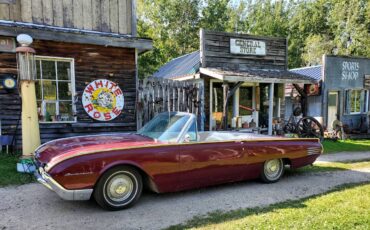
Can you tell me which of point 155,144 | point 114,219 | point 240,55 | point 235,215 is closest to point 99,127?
point 155,144

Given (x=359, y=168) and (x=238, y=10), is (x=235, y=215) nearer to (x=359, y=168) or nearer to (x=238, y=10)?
(x=359, y=168)

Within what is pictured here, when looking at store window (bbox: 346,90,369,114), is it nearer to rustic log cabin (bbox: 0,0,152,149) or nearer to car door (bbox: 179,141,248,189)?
rustic log cabin (bbox: 0,0,152,149)

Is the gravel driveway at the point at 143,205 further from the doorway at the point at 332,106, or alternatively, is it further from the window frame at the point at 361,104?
the window frame at the point at 361,104

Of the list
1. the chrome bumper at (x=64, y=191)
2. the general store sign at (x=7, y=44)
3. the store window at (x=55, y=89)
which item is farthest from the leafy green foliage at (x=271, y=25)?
the chrome bumper at (x=64, y=191)

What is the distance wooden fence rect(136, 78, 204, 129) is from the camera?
27.0 ft

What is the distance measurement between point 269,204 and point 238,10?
104ft

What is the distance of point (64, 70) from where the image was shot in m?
7.37

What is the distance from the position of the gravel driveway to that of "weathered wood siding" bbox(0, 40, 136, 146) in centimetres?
273

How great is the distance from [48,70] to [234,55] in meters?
6.73

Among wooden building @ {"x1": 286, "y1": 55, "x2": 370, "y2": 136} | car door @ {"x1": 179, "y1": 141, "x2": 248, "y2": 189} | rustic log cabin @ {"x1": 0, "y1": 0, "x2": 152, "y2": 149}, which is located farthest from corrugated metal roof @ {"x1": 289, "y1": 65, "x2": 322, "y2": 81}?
car door @ {"x1": 179, "y1": 141, "x2": 248, "y2": 189}

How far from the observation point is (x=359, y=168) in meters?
6.73

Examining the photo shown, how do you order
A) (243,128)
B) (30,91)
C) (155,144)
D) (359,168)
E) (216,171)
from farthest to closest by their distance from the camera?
(243,128), (359,168), (30,91), (216,171), (155,144)

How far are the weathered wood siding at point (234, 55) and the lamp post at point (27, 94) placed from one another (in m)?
6.11

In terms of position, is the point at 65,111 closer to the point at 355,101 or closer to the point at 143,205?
the point at 143,205
